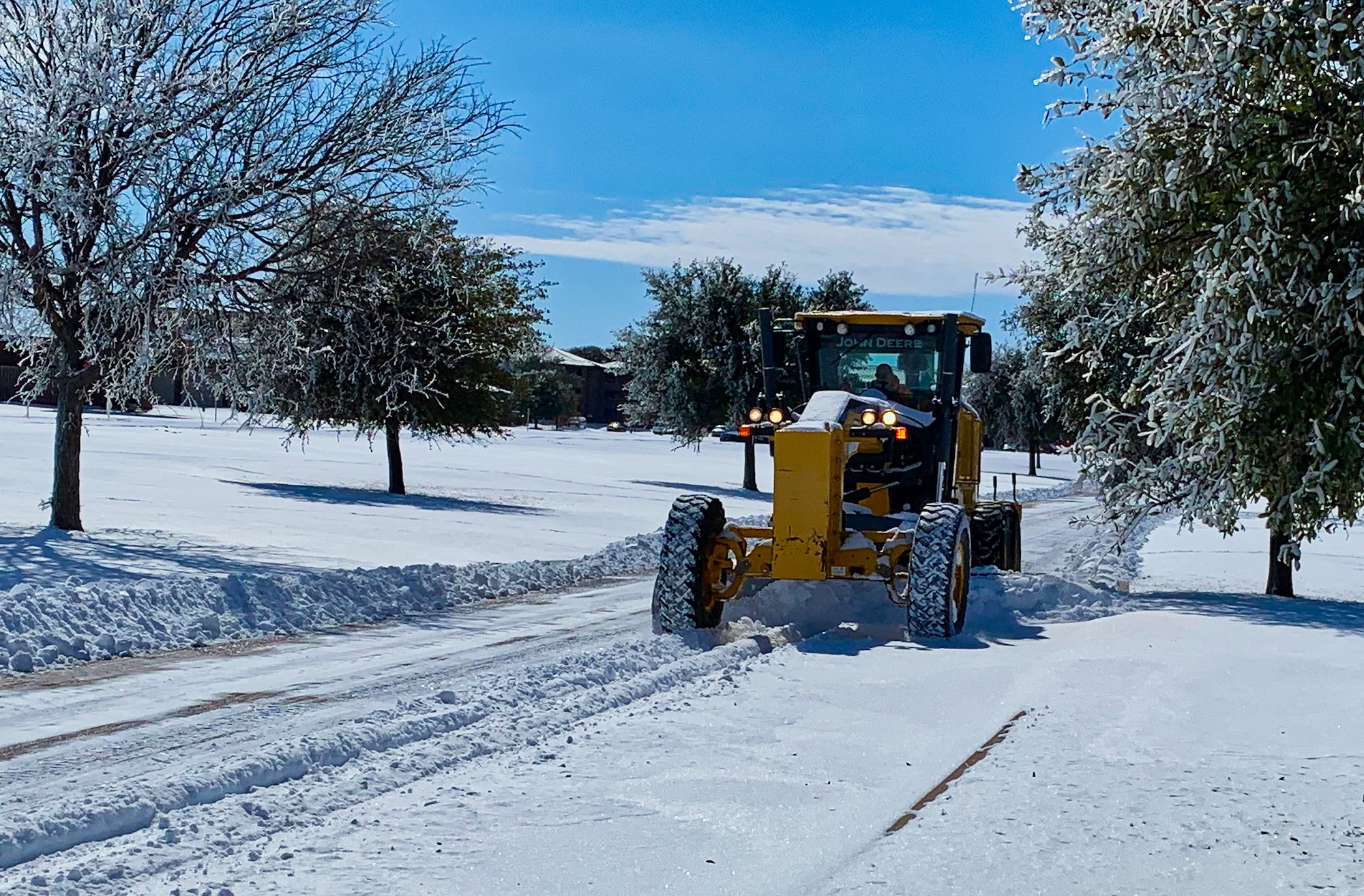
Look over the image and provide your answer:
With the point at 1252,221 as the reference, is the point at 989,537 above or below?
below

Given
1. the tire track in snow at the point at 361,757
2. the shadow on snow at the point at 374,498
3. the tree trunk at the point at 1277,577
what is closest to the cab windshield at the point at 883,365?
the tire track in snow at the point at 361,757

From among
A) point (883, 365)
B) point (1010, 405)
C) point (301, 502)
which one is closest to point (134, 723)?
point (883, 365)

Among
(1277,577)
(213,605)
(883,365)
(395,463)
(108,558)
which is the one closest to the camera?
(213,605)

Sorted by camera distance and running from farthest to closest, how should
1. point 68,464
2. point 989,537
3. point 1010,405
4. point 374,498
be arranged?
1. point 1010,405
2. point 374,498
3. point 68,464
4. point 989,537

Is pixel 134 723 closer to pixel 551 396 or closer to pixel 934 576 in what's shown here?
pixel 934 576

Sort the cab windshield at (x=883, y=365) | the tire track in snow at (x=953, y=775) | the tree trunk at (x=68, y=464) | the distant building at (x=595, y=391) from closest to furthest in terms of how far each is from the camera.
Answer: the tire track in snow at (x=953, y=775)
the cab windshield at (x=883, y=365)
the tree trunk at (x=68, y=464)
the distant building at (x=595, y=391)

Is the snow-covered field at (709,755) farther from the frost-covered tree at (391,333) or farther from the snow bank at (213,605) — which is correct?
the frost-covered tree at (391,333)

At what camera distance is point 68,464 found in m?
16.2

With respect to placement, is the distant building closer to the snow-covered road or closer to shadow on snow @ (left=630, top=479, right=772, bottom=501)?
shadow on snow @ (left=630, top=479, right=772, bottom=501)

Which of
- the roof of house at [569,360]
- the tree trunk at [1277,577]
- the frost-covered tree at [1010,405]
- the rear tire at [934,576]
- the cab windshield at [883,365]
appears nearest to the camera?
the rear tire at [934,576]

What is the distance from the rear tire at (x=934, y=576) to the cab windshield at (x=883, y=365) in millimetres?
2318

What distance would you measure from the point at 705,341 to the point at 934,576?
2765 cm

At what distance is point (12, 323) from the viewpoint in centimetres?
1494

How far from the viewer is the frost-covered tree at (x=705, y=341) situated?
3697 centimetres
